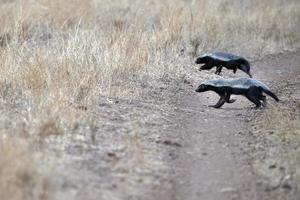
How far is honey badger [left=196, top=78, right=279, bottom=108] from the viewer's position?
9.05 metres

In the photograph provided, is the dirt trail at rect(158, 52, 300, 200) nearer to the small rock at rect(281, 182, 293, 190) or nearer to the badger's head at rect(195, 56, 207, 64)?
the small rock at rect(281, 182, 293, 190)

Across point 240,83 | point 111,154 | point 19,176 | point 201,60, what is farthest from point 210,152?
point 201,60

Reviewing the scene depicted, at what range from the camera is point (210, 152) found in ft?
21.9

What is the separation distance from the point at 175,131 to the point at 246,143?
2.61 ft

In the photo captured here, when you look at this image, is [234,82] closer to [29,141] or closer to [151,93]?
[151,93]

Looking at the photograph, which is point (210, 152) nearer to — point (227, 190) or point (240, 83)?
point (227, 190)

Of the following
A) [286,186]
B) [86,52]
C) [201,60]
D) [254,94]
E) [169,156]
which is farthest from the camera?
[201,60]

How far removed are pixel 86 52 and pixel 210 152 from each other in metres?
3.74

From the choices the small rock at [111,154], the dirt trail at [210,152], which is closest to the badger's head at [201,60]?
the dirt trail at [210,152]

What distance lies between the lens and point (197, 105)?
9383 millimetres

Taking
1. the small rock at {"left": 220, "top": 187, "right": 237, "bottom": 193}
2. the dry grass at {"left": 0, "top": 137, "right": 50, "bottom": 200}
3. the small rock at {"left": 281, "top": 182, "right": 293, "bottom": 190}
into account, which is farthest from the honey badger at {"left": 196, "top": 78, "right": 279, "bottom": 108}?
the dry grass at {"left": 0, "top": 137, "right": 50, "bottom": 200}

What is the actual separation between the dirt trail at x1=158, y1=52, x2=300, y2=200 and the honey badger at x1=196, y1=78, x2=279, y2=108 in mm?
163

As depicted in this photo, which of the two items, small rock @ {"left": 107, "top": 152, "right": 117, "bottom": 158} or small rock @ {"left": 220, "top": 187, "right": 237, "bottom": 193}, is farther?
small rock @ {"left": 107, "top": 152, "right": 117, "bottom": 158}

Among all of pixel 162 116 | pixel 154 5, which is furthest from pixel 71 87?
pixel 154 5
